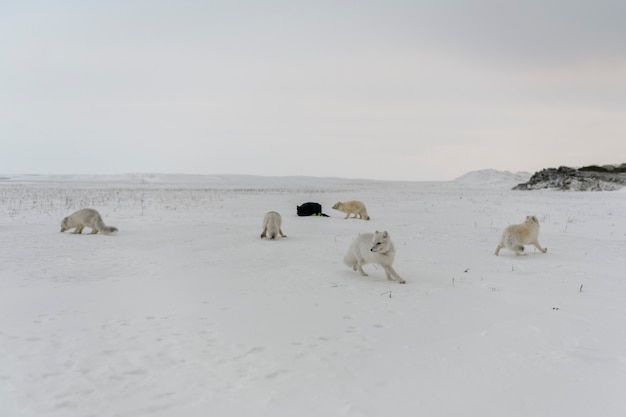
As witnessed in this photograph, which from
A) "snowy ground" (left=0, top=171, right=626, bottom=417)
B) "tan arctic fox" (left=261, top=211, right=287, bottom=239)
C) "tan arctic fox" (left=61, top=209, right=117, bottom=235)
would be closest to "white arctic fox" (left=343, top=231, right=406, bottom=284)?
"snowy ground" (left=0, top=171, right=626, bottom=417)

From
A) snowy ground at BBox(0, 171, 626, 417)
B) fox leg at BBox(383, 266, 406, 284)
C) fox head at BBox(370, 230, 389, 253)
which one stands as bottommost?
snowy ground at BBox(0, 171, 626, 417)

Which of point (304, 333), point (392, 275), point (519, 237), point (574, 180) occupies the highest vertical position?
point (574, 180)

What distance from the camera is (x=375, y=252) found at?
829cm

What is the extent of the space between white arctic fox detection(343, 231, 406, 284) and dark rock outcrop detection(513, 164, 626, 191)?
46.3m

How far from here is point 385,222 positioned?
18.4 meters

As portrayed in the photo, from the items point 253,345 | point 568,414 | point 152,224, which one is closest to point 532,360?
point 568,414

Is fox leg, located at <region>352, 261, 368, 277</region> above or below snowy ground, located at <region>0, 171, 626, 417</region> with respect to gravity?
above

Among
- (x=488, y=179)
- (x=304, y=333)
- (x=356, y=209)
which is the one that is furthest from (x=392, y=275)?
(x=488, y=179)

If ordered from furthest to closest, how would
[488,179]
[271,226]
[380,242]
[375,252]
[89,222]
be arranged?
[488,179] → [89,222] → [271,226] → [375,252] → [380,242]

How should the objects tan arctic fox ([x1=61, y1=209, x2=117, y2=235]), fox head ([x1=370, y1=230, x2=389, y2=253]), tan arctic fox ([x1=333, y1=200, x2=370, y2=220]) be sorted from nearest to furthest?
fox head ([x1=370, y1=230, x2=389, y2=253]) < tan arctic fox ([x1=61, y1=209, x2=117, y2=235]) < tan arctic fox ([x1=333, y1=200, x2=370, y2=220])

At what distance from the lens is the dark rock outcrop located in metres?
46.6

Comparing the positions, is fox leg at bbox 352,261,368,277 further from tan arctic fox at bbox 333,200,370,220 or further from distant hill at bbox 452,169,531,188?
distant hill at bbox 452,169,531,188

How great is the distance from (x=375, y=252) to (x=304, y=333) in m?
3.29

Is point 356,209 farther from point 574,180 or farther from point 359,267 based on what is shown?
point 574,180
